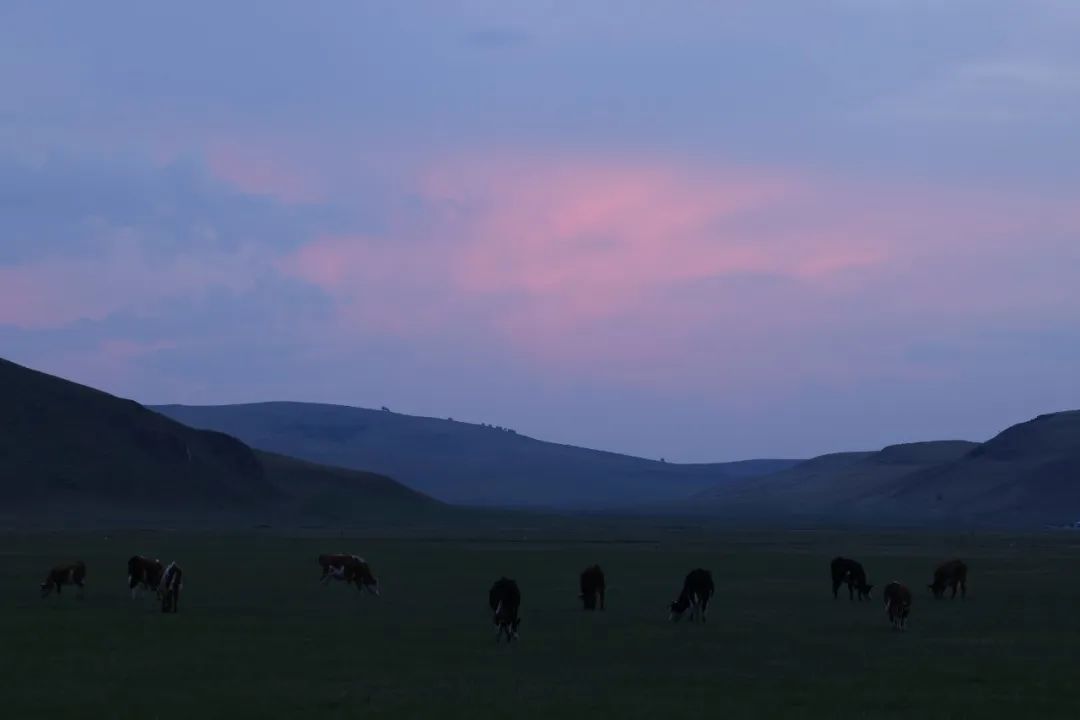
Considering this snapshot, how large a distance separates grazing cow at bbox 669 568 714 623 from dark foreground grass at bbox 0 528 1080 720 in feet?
1.14

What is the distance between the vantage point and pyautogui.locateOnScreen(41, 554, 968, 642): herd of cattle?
2481 centimetres

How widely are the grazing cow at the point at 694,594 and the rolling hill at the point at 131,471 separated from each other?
2671 inches

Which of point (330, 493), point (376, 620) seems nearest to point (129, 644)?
point (376, 620)

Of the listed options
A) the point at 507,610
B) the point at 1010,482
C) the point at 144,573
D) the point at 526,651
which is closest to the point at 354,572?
the point at 144,573

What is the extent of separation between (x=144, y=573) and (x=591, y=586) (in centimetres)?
988

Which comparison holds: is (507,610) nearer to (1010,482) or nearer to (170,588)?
(170,588)

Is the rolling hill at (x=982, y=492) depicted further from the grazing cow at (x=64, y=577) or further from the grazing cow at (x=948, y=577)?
the grazing cow at (x=64, y=577)

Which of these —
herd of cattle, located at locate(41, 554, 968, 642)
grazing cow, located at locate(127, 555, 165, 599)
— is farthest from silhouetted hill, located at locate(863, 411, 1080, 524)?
grazing cow, located at locate(127, 555, 165, 599)

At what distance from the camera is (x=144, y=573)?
3266 cm

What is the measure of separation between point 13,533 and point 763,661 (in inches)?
2152

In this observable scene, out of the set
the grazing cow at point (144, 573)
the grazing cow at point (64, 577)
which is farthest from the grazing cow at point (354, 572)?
the grazing cow at point (64, 577)

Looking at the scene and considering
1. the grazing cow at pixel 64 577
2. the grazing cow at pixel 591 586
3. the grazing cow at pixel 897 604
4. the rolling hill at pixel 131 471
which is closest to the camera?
the grazing cow at pixel 897 604

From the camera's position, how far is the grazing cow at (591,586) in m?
31.1

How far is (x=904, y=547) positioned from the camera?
69.4 m
